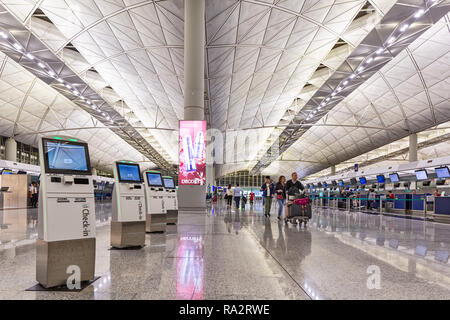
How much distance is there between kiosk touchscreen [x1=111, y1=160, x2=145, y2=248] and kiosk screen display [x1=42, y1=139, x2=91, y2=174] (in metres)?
1.96

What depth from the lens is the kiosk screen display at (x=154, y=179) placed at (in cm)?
838

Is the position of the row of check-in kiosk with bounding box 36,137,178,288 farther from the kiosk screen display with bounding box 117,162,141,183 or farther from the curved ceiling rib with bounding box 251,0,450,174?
the curved ceiling rib with bounding box 251,0,450,174

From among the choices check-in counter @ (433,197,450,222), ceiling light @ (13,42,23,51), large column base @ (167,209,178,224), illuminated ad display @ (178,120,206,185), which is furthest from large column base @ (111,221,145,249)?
ceiling light @ (13,42,23,51)

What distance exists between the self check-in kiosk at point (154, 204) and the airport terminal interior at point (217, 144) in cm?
4

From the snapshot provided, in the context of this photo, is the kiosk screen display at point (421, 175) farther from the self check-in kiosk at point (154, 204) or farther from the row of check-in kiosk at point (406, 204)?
the self check-in kiosk at point (154, 204)

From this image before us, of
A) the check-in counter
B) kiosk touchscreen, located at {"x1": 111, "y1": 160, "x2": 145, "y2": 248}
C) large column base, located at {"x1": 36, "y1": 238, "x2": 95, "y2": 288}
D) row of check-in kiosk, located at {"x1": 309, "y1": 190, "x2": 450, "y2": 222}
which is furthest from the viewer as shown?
row of check-in kiosk, located at {"x1": 309, "y1": 190, "x2": 450, "y2": 222}

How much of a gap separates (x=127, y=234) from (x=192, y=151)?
813cm

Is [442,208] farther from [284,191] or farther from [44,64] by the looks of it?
[44,64]

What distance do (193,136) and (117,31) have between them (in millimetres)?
11293

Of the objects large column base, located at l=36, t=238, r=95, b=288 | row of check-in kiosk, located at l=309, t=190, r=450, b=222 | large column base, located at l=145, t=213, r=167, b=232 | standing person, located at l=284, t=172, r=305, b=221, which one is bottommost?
row of check-in kiosk, located at l=309, t=190, r=450, b=222

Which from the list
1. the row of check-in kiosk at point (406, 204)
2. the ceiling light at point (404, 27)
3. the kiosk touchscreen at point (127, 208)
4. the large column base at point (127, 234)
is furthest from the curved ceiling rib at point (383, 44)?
the large column base at point (127, 234)

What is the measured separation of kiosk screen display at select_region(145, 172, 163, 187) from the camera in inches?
330

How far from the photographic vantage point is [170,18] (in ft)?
56.9
